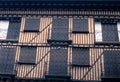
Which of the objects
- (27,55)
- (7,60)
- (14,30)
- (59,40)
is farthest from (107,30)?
(7,60)

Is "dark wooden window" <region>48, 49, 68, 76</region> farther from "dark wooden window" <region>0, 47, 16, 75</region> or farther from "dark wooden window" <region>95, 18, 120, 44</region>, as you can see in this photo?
"dark wooden window" <region>95, 18, 120, 44</region>

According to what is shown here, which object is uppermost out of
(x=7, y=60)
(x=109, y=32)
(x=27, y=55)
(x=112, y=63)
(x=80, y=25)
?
(x=80, y=25)

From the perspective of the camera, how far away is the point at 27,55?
16719 mm

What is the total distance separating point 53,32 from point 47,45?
1.03 meters

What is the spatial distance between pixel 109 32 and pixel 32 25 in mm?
5228

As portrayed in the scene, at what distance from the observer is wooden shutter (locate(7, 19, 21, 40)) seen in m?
17.8

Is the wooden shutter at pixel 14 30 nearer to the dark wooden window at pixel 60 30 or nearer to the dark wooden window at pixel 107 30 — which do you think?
the dark wooden window at pixel 60 30

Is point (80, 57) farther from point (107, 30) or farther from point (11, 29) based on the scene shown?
point (11, 29)

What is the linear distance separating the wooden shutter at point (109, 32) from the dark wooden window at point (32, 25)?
4485 mm

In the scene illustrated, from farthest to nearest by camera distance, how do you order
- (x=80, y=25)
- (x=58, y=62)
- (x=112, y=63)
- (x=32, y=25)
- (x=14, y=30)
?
(x=14, y=30) < (x=32, y=25) < (x=80, y=25) < (x=58, y=62) < (x=112, y=63)

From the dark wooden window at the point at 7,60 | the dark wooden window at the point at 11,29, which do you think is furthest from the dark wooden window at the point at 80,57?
the dark wooden window at the point at 11,29

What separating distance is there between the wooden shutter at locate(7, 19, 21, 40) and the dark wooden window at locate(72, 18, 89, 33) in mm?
3896

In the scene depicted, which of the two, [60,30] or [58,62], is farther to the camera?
[60,30]

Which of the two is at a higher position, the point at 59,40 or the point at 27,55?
the point at 59,40
